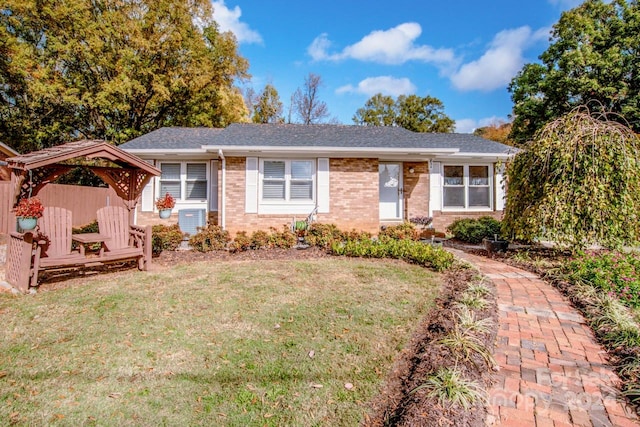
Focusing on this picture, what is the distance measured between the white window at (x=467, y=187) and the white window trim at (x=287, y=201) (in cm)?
519

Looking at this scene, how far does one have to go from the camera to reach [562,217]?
6.23 m

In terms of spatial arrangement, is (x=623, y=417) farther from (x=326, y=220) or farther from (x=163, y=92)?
(x=163, y=92)

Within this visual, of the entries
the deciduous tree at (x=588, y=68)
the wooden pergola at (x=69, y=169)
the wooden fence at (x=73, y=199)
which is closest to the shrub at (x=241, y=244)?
the wooden pergola at (x=69, y=169)

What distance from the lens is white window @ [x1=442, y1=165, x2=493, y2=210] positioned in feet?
39.5

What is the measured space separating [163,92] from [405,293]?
58.6 feet

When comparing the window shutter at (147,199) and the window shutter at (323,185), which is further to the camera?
the window shutter at (147,199)

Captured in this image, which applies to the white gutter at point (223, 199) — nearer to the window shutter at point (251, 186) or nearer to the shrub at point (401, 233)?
the window shutter at point (251, 186)

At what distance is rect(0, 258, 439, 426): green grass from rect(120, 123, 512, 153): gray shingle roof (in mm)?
5845

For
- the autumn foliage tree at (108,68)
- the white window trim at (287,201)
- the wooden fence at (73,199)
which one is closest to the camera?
the white window trim at (287,201)

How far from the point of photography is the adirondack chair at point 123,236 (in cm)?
694

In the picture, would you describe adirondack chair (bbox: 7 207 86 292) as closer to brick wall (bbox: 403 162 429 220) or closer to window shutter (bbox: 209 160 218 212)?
window shutter (bbox: 209 160 218 212)

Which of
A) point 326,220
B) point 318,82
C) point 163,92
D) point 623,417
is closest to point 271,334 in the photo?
point 623,417

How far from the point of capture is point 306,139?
11000 mm

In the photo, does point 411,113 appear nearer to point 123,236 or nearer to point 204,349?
point 123,236
